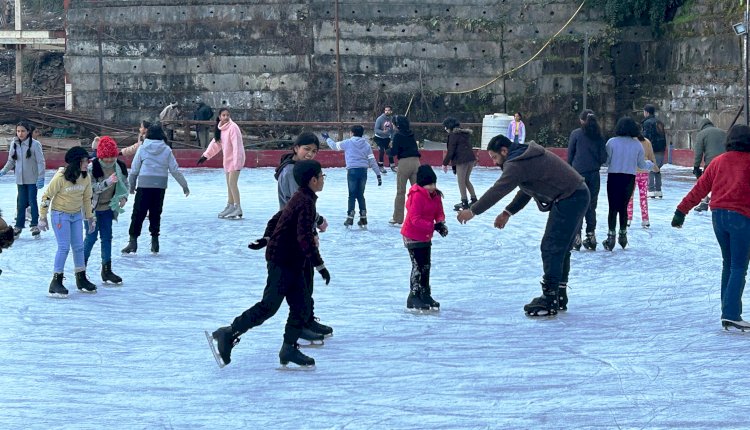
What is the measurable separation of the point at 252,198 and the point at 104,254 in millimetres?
8473

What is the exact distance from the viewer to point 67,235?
34.9 ft

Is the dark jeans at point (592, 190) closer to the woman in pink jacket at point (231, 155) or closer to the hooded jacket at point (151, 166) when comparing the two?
the hooded jacket at point (151, 166)

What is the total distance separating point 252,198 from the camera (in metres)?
19.8

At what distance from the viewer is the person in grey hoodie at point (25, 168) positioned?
575 inches

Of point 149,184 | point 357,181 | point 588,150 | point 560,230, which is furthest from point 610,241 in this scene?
point 149,184

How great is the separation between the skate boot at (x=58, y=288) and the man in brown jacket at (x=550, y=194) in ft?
12.9

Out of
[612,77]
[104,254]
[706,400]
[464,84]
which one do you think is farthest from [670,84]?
[706,400]

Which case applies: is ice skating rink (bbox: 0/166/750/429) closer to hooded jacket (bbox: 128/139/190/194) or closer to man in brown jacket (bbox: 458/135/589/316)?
man in brown jacket (bbox: 458/135/589/316)

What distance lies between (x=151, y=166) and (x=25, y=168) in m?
2.09

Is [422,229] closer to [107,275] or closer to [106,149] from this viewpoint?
[107,275]

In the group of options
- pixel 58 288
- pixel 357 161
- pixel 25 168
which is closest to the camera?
pixel 58 288

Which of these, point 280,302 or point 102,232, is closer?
point 280,302

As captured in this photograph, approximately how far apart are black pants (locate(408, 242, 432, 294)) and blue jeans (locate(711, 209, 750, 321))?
2411mm

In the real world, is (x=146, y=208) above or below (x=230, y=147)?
below
